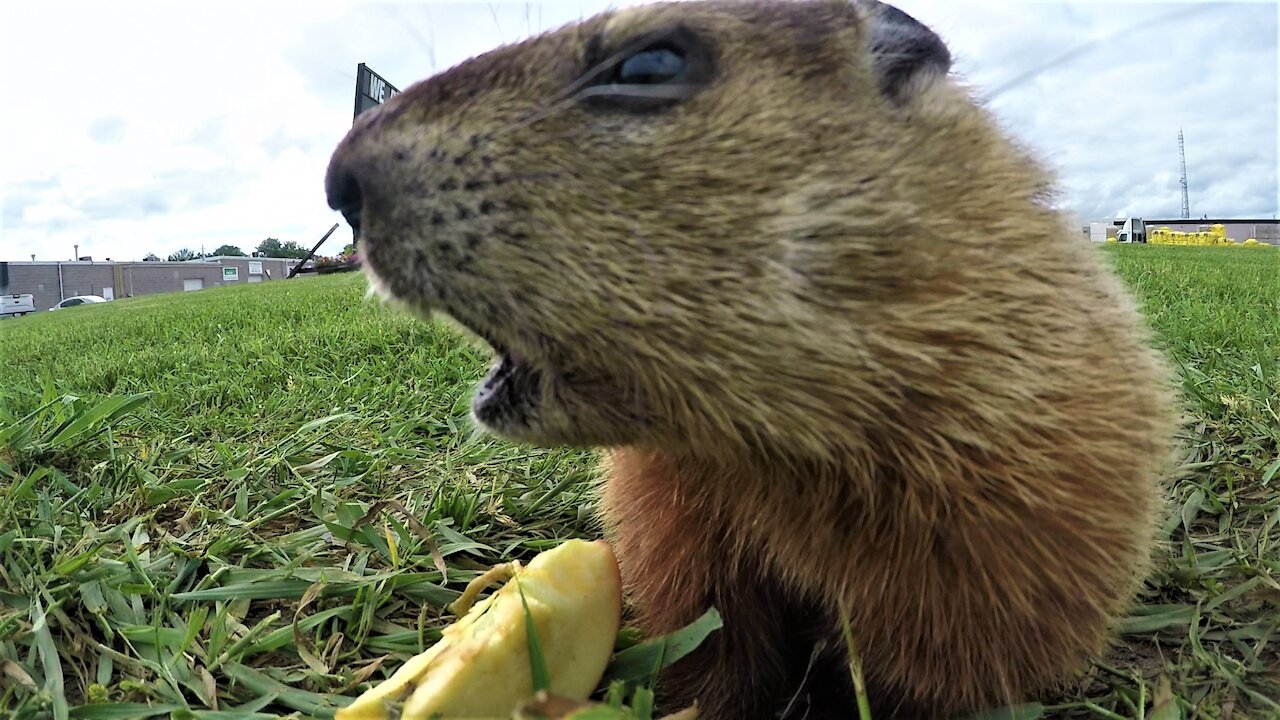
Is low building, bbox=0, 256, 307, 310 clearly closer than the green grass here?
No

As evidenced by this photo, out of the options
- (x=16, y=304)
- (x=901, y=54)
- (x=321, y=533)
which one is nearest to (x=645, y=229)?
(x=901, y=54)

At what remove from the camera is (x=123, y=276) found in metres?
11.3

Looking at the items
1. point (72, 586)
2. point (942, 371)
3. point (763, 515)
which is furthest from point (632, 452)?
point (72, 586)

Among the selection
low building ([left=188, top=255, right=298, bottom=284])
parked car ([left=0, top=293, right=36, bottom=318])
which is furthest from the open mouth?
parked car ([left=0, top=293, right=36, bottom=318])

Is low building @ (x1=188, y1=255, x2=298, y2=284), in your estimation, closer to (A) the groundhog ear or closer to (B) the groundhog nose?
(B) the groundhog nose

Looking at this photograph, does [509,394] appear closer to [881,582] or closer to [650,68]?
[650,68]

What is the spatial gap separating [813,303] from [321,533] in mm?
1693

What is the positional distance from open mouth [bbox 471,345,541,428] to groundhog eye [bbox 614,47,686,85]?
0.49 m

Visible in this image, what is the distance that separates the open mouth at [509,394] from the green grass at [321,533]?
685 millimetres

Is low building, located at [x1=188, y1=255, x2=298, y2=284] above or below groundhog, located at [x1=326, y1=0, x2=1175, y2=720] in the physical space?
above

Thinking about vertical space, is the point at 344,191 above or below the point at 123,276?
below

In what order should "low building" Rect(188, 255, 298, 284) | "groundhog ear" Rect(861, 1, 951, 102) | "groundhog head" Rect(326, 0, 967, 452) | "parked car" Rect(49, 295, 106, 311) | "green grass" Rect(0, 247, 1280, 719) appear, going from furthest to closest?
"parked car" Rect(49, 295, 106, 311)
"low building" Rect(188, 255, 298, 284)
"green grass" Rect(0, 247, 1280, 719)
"groundhog ear" Rect(861, 1, 951, 102)
"groundhog head" Rect(326, 0, 967, 452)

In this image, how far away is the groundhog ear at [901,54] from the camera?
1.40m

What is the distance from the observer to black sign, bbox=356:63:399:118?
1.63 meters
